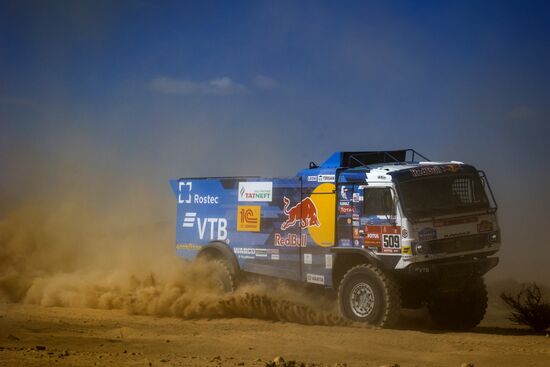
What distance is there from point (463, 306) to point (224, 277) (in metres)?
5.00

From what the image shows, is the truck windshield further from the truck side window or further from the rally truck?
the truck side window

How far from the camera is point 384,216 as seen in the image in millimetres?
13055

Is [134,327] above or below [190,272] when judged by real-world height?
below

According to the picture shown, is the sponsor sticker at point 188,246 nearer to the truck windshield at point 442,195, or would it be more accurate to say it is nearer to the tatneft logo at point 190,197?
the tatneft logo at point 190,197

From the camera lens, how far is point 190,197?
17047mm

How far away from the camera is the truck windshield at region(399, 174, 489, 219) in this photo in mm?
12930

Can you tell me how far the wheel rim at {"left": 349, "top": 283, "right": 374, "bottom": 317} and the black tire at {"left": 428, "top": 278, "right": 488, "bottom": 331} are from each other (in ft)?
4.40

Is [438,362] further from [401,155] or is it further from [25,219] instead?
[25,219]

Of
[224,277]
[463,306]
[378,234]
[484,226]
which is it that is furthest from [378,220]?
[224,277]

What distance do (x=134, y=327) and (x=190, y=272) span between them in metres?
3.12

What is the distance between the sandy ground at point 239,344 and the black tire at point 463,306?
354 millimetres

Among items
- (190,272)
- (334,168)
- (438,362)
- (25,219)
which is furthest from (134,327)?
(25,219)

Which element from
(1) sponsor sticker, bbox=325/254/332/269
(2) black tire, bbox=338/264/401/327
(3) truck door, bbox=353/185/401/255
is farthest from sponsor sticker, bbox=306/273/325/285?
(3) truck door, bbox=353/185/401/255

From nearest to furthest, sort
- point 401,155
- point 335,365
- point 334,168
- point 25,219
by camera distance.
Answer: point 335,365
point 334,168
point 401,155
point 25,219
